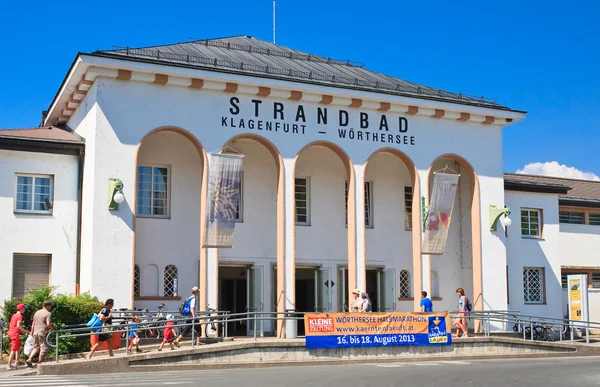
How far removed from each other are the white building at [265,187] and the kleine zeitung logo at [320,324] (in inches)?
100.0

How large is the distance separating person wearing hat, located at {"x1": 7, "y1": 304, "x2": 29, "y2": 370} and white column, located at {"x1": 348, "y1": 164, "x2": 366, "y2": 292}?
1085 centimetres

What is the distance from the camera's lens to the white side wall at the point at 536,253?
30453mm

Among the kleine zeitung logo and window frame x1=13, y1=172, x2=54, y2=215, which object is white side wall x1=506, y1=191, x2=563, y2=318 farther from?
window frame x1=13, y1=172, x2=54, y2=215

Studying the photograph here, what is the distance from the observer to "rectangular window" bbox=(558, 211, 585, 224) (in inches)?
1336

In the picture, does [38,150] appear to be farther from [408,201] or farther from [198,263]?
[408,201]

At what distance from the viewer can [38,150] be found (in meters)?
23.5

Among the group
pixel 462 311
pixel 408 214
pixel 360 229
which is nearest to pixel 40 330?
pixel 360 229

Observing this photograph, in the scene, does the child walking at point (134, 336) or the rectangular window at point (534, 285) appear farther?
the rectangular window at point (534, 285)

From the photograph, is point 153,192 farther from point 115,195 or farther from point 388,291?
point 388,291

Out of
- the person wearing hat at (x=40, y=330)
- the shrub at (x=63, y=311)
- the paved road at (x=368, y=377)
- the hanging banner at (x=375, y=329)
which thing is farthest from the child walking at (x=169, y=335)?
the hanging banner at (x=375, y=329)

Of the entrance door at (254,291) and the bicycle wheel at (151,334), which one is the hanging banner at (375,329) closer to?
the bicycle wheel at (151,334)

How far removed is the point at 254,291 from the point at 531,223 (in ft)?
39.5

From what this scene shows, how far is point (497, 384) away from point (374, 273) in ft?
44.6

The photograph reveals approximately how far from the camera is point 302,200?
2788 cm
